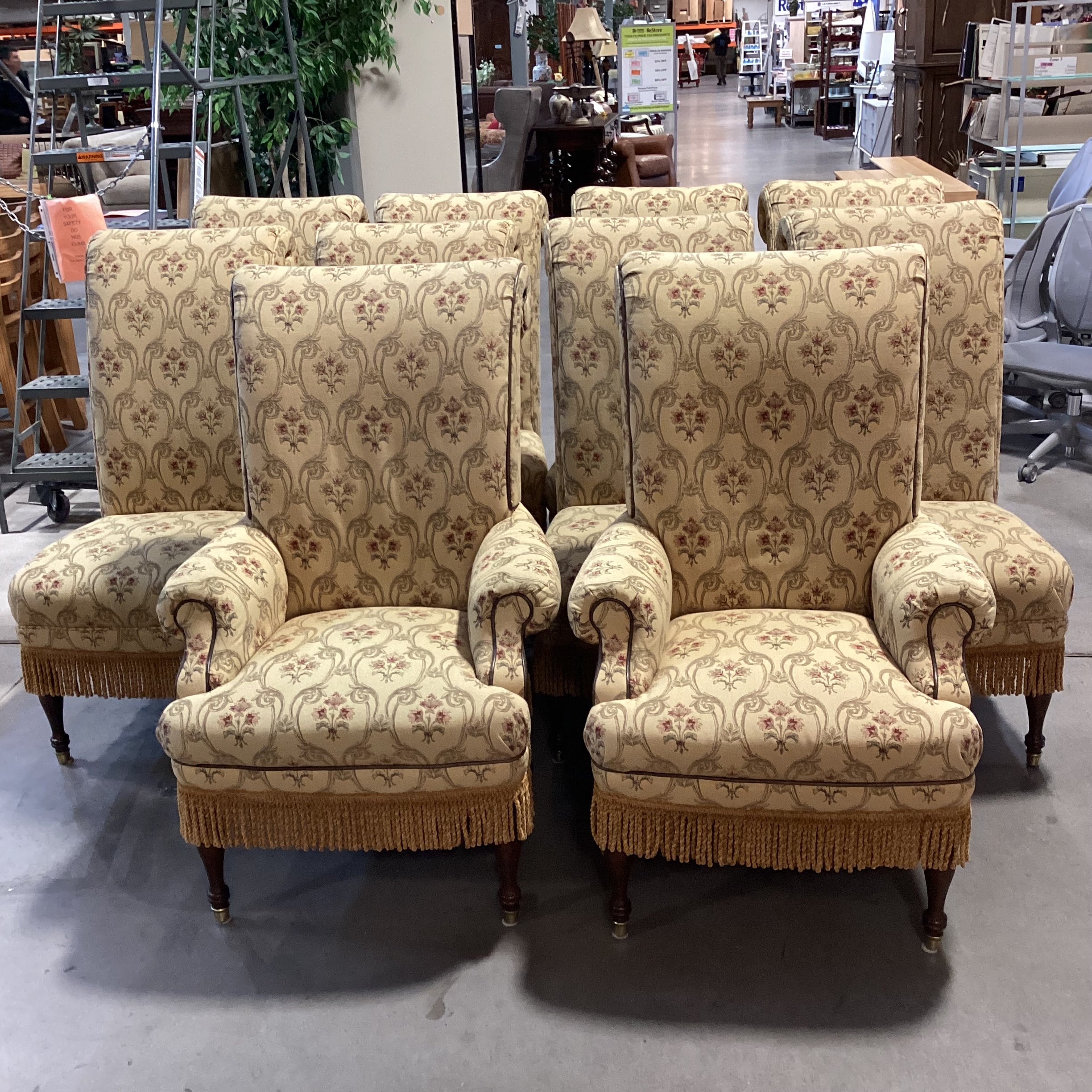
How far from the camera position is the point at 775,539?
2100 mm

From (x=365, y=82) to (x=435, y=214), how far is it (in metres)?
3.31

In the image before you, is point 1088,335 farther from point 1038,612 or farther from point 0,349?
point 0,349

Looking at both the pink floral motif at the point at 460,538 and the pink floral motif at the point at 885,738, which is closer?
the pink floral motif at the point at 885,738

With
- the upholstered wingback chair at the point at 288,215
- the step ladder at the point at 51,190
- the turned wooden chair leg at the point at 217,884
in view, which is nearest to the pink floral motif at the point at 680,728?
the turned wooden chair leg at the point at 217,884

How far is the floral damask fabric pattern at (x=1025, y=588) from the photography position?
2.12 m

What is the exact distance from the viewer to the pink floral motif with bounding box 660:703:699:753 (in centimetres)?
172

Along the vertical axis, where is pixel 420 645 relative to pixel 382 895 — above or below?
above

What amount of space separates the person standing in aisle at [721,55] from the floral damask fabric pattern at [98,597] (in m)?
22.1

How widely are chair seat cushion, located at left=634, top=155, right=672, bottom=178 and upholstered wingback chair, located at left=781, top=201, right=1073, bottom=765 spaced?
5.95 meters

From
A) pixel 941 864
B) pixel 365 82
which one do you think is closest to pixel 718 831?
pixel 941 864

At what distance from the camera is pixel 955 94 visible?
26.2ft

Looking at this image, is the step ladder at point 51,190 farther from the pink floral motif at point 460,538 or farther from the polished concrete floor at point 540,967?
the pink floral motif at point 460,538

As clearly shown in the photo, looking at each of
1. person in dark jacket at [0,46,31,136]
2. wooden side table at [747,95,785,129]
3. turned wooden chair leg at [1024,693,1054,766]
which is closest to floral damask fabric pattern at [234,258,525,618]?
turned wooden chair leg at [1024,693,1054,766]

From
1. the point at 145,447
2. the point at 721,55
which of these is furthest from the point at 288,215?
the point at 721,55
